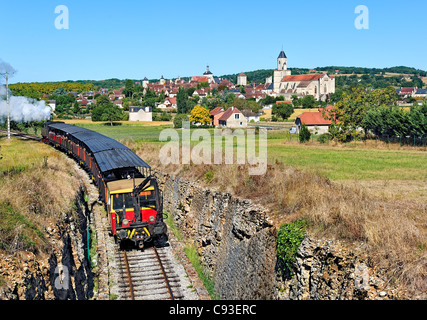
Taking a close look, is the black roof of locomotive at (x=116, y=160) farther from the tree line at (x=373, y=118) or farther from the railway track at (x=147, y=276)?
the tree line at (x=373, y=118)

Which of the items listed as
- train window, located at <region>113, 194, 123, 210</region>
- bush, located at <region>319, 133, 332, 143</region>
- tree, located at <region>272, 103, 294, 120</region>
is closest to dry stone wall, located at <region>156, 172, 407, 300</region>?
train window, located at <region>113, 194, 123, 210</region>

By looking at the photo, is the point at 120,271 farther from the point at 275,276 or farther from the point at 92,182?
the point at 92,182

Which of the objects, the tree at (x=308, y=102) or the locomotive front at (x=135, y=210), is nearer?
the locomotive front at (x=135, y=210)

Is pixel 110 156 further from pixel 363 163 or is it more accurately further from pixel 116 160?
pixel 363 163

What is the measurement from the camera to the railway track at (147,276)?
16.7 metres

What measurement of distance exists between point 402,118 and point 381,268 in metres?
36.9

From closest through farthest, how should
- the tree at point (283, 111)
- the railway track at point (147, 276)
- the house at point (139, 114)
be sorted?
1. the railway track at point (147, 276)
2. the tree at point (283, 111)
3. the house at point (139, 114)

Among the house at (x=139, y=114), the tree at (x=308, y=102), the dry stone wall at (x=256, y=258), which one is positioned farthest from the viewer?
the tree at (x=308, y=102)

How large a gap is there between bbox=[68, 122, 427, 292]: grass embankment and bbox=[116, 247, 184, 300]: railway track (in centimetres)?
510

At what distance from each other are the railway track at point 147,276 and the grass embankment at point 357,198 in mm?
5099

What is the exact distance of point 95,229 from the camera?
24328 millimetres

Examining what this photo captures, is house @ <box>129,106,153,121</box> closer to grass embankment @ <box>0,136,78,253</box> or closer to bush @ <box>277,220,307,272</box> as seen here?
grass embankment @ <box>0,136,78,253</box>

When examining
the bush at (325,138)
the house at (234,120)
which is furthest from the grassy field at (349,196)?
the house at (234,120)

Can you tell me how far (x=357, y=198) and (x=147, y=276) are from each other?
1001cm
